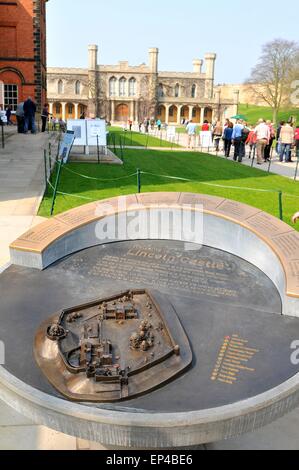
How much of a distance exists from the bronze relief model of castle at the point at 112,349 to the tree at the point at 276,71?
178ft

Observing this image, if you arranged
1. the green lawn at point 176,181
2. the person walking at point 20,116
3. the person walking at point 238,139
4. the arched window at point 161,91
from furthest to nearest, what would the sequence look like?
the arched window at point 161,91 < the person walking at point 20,116 < the person walking at point 238,139 < the green lawn at point 176,181

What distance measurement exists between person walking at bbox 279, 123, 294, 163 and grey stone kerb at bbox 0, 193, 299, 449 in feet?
51.4

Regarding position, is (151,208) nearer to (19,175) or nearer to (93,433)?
(93,433)

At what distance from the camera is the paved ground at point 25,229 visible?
144 inches

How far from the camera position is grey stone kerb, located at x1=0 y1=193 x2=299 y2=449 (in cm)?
292

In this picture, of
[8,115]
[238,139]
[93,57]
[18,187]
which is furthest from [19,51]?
[93,57]

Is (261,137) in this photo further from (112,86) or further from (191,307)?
(112,86)

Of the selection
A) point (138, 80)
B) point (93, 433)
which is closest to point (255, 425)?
point (93, 433)

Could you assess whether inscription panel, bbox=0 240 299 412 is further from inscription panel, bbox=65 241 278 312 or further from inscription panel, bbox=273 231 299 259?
inscription panel, bbox=273 231 299 259

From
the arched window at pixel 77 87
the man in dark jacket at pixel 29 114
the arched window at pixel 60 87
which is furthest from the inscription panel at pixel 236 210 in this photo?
the arched window at pixel 77 87

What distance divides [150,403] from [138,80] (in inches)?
3469

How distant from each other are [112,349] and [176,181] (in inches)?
493

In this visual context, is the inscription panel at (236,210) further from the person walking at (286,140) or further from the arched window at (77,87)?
the arched window at (77,87)
